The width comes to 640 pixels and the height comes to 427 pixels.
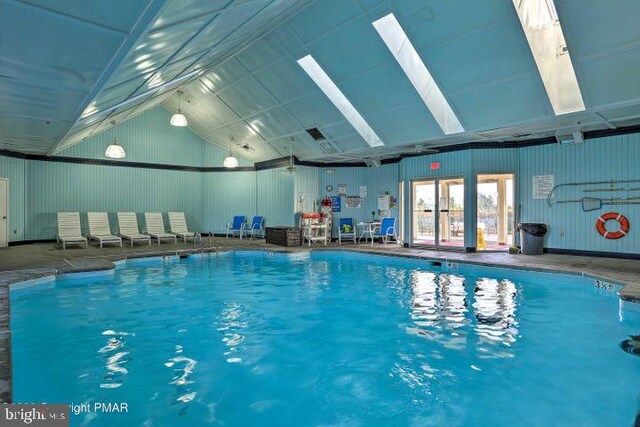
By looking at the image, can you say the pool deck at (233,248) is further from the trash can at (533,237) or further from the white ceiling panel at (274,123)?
the white ceiling panel at (274,123)

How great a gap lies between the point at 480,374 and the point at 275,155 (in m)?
9.45

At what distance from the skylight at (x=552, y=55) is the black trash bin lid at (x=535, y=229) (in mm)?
2791

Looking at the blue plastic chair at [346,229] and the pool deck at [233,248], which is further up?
the blue plastic chair at [346,229]

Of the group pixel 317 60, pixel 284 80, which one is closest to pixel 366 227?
pixel 284 80

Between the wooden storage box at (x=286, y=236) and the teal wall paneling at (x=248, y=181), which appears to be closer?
the teal wall paneling at (x=248, y=181)

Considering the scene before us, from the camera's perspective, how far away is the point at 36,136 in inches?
273

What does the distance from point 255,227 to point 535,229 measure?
7897 millimetres

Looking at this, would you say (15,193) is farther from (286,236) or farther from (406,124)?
(406,124)

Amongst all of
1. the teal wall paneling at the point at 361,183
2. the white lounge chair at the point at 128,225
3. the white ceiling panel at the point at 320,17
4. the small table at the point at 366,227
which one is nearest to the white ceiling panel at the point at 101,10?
the white ceiling panel at the point at 320,17

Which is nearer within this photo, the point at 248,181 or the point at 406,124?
the point at 406,124

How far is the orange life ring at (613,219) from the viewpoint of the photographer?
7191mm

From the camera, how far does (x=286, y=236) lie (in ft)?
33.3

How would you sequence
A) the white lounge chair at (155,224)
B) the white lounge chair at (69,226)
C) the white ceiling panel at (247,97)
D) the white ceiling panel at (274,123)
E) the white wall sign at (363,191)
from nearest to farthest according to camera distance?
the white ceiling panel at (247,97) → the white ceiling panel at (274,123) → the white lounge chair at (69,226) → the white lounge chair at (155,224) → the white wall sign at (363,191)

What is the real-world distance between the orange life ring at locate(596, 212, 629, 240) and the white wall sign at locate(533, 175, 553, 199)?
1.12 metres
